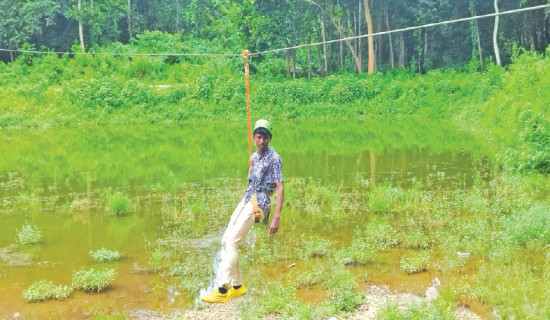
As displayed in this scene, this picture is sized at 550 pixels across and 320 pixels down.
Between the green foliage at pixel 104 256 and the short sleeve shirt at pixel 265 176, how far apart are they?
9.87ft

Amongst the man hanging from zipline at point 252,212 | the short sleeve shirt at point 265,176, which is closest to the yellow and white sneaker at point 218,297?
the man hanging from zipline at point 252,212

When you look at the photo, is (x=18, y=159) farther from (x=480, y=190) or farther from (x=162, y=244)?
(x=480, y=190)

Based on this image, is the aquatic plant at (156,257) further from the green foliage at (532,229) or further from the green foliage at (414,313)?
the green foliage at (532,229)

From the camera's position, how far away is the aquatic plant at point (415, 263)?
680 centimetres

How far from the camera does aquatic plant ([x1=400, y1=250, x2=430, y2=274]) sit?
22.3 feet

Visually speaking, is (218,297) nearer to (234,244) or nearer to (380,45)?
(234,244)

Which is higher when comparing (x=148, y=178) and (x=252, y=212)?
(x=252, y=212)

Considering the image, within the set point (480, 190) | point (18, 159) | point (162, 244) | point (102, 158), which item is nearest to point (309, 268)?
point (162, 244)

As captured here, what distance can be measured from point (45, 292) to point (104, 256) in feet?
4.35

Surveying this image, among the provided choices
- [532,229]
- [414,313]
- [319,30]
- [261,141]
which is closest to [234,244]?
[261,141]

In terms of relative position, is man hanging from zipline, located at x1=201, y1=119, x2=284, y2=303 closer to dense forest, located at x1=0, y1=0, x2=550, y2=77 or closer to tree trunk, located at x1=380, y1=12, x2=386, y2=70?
dense forest, located at x1=0, y1=0, x2=550, y2=77

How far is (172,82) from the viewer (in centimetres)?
3469

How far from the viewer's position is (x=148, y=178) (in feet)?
46.8

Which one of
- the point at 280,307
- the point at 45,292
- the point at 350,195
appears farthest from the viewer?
the point at 350,195
